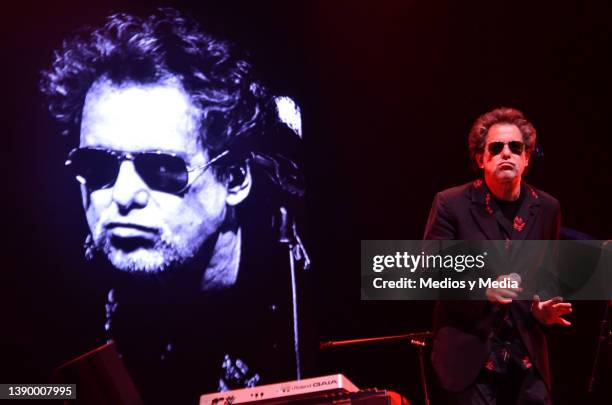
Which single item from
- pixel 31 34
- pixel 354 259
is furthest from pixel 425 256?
pixel 31 34

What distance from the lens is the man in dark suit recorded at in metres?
2.87

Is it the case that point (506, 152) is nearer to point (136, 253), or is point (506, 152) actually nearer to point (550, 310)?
point (550, 310)

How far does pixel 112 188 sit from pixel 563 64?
3390 millimetres

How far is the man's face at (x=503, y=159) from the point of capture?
3.21m

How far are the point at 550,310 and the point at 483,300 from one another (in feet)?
0.93

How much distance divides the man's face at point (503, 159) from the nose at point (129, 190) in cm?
243

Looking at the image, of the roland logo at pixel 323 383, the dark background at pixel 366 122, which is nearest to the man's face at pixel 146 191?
the dark background at pixel 366 122

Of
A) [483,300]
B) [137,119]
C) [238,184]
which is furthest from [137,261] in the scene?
[483,300]

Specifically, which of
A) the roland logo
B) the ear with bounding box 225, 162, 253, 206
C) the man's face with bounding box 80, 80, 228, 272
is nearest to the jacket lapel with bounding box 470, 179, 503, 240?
the roland logo

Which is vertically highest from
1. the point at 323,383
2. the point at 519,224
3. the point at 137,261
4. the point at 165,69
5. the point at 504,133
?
the point at 165,69

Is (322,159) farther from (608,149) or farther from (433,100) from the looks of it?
(608,149)

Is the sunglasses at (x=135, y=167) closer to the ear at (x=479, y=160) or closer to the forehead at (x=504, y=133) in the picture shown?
the ear at (x=479, y=160)

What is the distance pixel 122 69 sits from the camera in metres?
4.81

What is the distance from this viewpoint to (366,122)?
15.9 feet
